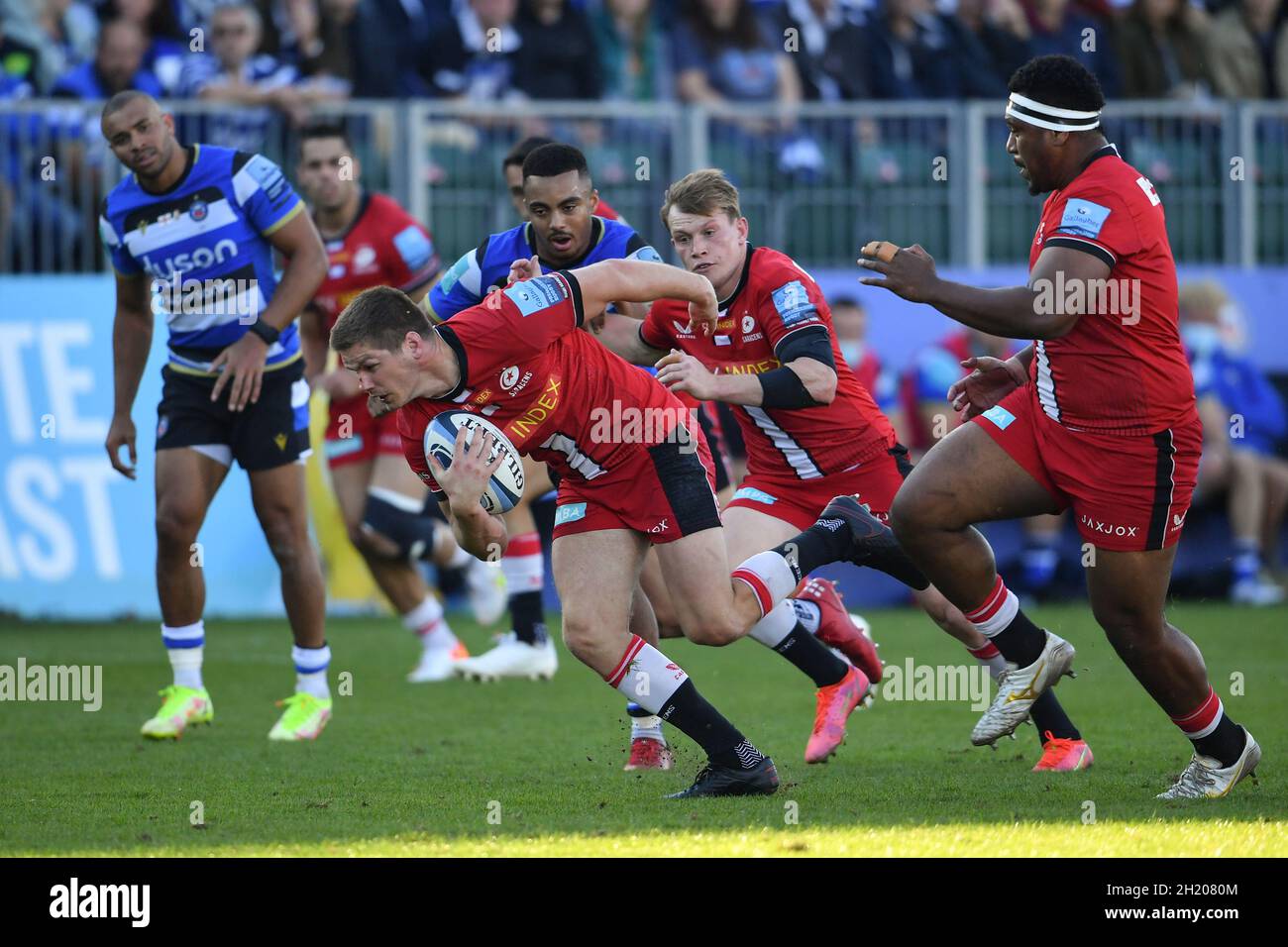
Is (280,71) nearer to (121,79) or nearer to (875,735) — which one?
(121,79)

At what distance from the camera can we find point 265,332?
26.8ft

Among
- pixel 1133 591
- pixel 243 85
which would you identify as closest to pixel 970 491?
pixel 1133 591

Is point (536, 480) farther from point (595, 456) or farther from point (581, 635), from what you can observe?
point (581, 635)

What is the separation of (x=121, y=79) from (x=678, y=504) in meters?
8.79

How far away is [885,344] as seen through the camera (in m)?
14.4

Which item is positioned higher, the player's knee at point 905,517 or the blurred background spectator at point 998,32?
the blurred background spectator at point 998,32

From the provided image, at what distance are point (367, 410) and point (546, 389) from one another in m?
4.28

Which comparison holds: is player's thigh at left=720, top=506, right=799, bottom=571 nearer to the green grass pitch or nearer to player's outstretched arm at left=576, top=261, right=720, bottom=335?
the green grass pitch

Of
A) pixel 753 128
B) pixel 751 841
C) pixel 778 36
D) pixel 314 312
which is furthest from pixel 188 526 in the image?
pixel 778 36

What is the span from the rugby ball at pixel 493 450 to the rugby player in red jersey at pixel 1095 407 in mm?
1315

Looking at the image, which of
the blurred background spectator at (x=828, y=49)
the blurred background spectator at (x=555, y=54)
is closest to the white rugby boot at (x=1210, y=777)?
the blurred background spectator at (x=555, y=54)

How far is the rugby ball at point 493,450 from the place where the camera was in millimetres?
5898

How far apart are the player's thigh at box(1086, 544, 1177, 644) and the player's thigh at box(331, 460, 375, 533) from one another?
5.55 meters

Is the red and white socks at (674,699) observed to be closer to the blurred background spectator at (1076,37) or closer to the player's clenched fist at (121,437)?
the player's clenched fist at (121,437)
